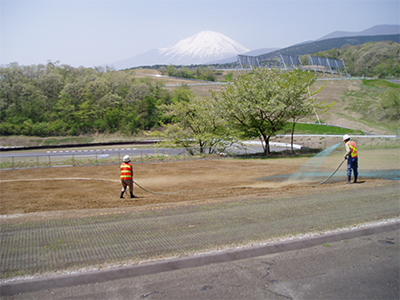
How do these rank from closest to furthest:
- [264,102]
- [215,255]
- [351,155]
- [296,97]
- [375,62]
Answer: [215,255]
[351,155]
[264,102]
[296,97]
[375,62]

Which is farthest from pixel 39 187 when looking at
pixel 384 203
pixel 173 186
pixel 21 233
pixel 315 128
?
pixel 315 128

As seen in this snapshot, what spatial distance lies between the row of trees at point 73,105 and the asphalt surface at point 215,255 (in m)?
75.5

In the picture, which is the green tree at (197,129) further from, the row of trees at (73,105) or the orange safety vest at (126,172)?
the row of trees at (73,105)

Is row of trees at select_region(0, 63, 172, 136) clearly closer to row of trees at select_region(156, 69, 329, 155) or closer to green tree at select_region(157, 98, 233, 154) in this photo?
green tree at select_region(157, 98, 233, 154)

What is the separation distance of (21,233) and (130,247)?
3102 mm

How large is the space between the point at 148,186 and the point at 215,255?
39.6ft

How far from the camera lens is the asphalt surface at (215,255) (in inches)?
230

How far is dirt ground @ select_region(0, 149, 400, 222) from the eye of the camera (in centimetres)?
1293

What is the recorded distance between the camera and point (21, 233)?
8.66 meters

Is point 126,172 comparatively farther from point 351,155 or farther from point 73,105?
point 73,105

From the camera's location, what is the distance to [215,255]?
706cm

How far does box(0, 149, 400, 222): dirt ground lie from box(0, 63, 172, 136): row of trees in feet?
197

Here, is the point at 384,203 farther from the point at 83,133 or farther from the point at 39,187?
the point at 83,133

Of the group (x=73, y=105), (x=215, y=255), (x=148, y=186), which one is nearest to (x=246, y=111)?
(x=148, y=186)
